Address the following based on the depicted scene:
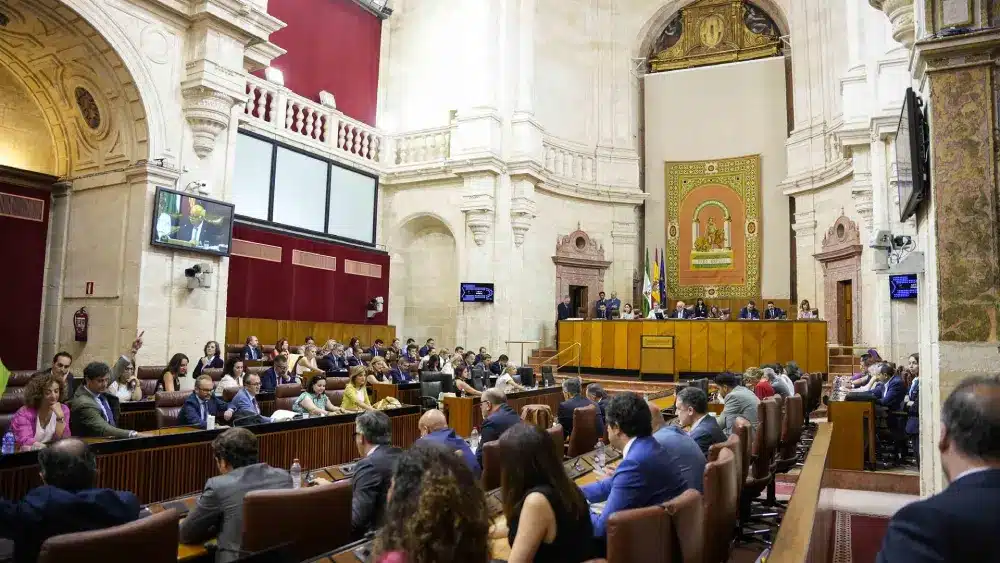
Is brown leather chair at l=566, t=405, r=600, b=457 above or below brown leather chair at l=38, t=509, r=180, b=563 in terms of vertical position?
below

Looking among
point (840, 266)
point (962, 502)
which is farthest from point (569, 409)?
point (840, 266)

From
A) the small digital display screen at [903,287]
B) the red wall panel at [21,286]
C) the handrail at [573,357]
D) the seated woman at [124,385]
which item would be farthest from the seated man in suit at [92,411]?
Answer: the small digital display screen at [903,287]

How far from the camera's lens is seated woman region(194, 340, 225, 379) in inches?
326

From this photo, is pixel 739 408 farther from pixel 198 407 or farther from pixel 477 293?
pixel 477 293

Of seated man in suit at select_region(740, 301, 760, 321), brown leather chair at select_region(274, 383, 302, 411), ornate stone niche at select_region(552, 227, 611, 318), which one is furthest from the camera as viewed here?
ornate stone niche at select_region(552, 227, 611, 318)

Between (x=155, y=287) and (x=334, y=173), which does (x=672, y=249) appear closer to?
(x=334, y=173)

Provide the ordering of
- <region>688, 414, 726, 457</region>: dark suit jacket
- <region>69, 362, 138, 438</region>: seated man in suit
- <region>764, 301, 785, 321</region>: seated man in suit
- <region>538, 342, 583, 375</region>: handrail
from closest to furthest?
<region>688, 414, 726, 457</region>: dark suit jacket, <region>69, 362, 138, 438</region>: seated man in suit, <region>764, 301, 785, 321</region>: seated man in suit, <region>538, 342, 583, 375</region>: handrail

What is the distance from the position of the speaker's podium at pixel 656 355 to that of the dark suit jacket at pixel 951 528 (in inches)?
490

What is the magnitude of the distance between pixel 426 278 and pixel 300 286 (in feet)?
11.2

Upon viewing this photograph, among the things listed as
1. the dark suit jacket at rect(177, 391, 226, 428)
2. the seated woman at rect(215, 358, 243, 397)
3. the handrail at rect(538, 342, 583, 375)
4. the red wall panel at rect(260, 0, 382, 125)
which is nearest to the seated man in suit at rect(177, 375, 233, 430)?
the dark suit jacket at rect(177, 391, 226, 428)

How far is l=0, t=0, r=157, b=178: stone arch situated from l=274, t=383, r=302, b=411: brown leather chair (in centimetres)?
391

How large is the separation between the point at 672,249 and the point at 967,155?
45.8ft

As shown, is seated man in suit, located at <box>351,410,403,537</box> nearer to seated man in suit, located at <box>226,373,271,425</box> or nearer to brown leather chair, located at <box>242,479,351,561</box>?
brown leather chair, located at <box>242,479,351,561</box>

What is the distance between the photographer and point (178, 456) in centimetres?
466
